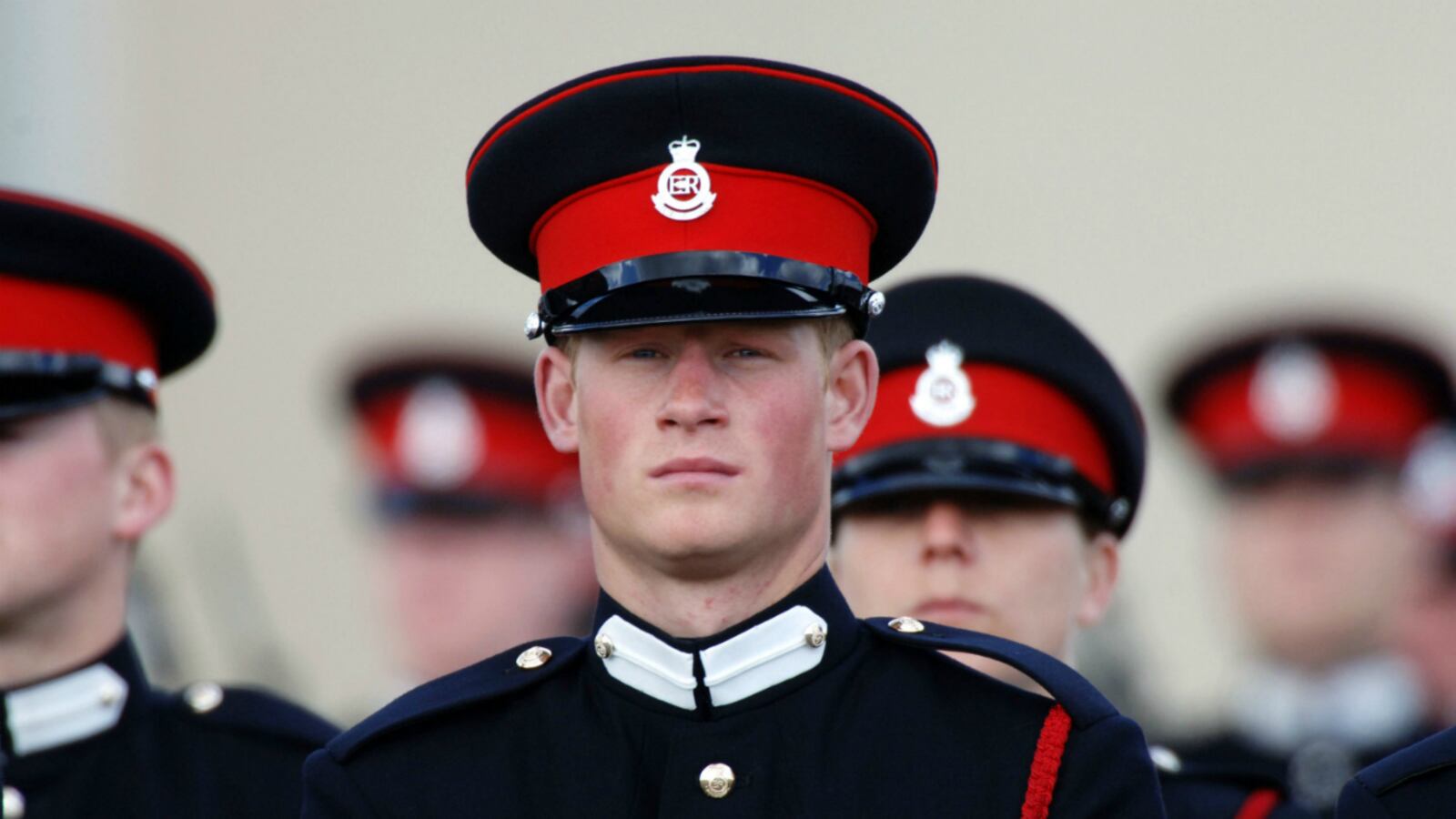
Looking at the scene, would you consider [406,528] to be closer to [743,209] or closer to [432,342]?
[432,342]

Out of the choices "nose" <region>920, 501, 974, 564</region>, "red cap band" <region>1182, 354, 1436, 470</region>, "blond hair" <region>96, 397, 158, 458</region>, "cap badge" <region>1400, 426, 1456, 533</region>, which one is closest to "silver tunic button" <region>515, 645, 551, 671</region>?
"nose" <region>920, 501, 974, 564</region>

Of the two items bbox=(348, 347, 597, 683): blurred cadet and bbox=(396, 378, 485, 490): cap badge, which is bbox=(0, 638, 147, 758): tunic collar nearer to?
bbox=(348, 347, 597, 683): blurred cadet

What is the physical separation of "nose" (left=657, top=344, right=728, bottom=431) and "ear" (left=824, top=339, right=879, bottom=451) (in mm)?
206

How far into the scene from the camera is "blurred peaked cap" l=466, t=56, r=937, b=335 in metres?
3.22

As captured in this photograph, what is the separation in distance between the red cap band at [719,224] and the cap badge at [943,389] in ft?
3.20

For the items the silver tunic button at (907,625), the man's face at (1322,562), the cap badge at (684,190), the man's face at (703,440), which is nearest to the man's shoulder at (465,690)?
the man's face at (703,440)

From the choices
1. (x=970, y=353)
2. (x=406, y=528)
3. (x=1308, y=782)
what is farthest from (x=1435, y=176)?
(x=970, y=353)

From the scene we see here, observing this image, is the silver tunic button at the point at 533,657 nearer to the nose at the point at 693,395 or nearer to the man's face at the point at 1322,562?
the nose at the point at 693,395

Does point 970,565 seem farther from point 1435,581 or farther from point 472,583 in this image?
point 1435,581

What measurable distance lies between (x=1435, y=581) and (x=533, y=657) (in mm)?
5073

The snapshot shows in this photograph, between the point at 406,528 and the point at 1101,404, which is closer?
the point at 1101,404

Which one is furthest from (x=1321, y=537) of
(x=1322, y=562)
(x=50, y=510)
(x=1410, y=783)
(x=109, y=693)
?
(x=50, y=510)

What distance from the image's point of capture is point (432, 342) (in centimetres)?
885

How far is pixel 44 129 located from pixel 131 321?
4.82 metres
